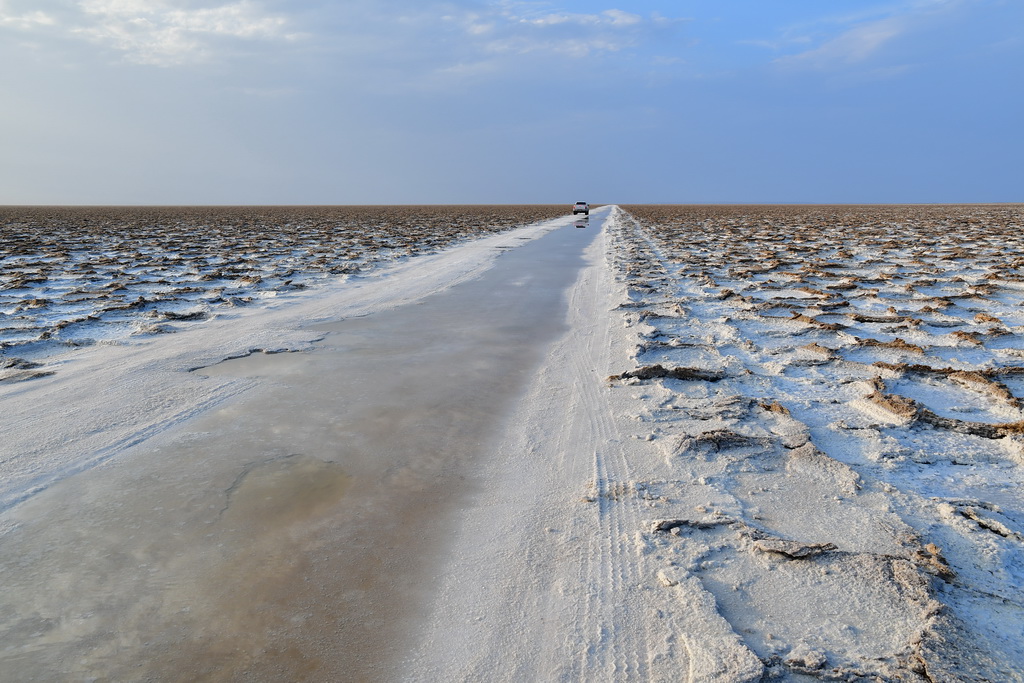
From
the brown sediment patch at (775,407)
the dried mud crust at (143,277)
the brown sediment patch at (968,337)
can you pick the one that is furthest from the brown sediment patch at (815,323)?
the dried mud crust at (143,277)

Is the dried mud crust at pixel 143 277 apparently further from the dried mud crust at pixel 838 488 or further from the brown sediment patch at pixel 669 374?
the dried mud crust at pixel 838 488

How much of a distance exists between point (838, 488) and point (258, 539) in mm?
2562

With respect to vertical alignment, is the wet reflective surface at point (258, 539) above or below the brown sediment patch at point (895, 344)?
below

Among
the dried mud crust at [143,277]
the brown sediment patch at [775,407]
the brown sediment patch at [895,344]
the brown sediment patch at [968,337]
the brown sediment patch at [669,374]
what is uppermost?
the dried mud crust at [143,277]

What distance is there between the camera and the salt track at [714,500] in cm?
185

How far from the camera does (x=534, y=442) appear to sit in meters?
3.37

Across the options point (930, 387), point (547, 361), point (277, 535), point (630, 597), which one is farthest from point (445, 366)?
point (930, 387)

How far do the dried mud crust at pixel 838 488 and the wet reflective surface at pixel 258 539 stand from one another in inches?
38.8

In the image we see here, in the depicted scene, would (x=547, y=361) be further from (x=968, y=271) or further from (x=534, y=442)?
(x=968, y=271)

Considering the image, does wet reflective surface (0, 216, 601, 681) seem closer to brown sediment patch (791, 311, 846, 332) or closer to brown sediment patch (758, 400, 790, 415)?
brown sediment patch (758, 400, 790, 415)

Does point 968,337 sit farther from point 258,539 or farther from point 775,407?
point 258,539

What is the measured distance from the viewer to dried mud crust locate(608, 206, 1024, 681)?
187 cm

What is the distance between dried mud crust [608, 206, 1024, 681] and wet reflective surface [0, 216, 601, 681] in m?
0.98

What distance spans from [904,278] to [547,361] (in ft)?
23.2
